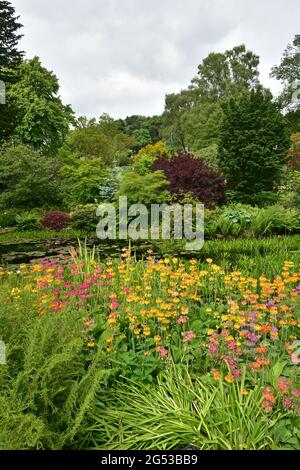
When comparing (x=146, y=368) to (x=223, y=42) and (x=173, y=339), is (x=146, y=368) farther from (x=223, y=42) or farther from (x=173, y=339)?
(x=223, y=42)

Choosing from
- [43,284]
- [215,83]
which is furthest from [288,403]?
[215,83]

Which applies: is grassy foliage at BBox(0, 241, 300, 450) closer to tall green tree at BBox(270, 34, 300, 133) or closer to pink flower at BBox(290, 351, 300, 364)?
pink flower at BBox(290, 351, 300, 364)

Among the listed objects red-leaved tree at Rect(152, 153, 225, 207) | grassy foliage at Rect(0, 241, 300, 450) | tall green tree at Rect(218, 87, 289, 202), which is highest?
tall green tree at Rect(218, 87, 289, 202)

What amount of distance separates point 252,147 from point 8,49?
51.9 feet

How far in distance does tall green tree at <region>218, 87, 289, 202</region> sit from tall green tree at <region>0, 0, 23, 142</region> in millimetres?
11706

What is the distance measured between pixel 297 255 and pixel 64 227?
7457 millimetres

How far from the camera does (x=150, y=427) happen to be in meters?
2.10

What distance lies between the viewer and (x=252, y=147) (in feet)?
41.0

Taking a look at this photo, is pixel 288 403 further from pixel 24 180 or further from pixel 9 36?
pixel 9 36

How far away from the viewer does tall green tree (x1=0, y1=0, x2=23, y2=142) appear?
63.6ft

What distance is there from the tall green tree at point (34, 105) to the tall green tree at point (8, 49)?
0.41 m

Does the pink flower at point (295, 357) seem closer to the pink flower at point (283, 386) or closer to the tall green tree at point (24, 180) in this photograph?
the pink flower at point (283, 386)

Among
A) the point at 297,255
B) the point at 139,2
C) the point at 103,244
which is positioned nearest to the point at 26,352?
the point at 297,255

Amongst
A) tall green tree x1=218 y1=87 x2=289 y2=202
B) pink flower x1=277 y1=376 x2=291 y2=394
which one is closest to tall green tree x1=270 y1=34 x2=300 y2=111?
tall green tree x1=218 y1=87 x2=289 y2=202
